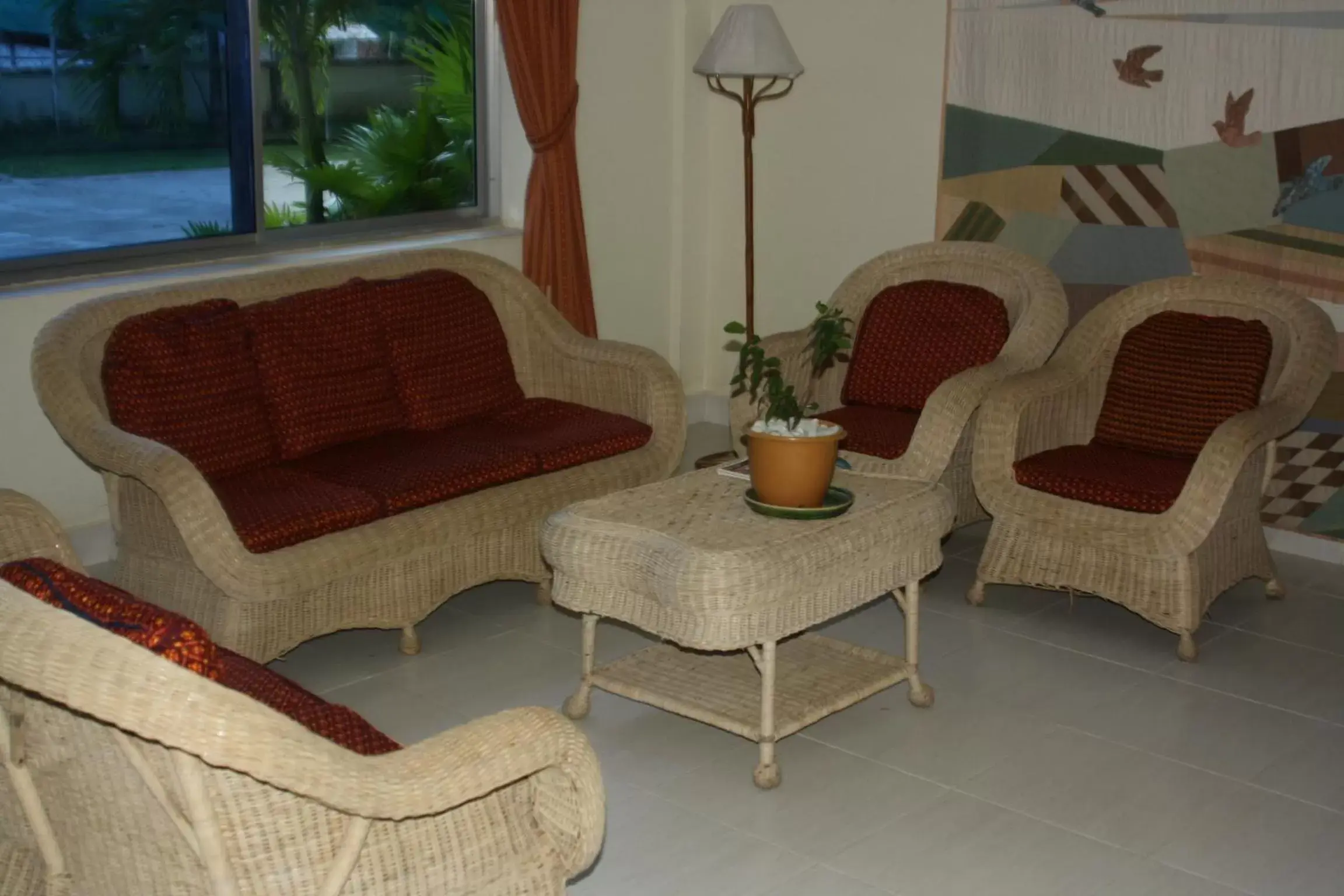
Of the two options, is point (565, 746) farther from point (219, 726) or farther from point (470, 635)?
point (470, 635)

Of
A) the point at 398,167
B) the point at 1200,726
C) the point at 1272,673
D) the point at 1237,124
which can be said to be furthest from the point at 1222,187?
the point at 398,167

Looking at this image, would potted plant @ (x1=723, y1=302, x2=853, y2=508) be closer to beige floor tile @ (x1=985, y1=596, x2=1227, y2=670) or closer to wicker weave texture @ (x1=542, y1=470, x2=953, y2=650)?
wicker weave texture @ (x1=542, y1=470, x2=953, y2=650)

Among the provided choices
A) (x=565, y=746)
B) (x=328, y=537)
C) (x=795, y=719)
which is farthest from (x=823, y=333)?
(x=565, y=746)

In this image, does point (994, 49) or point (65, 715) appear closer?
point (65, 715)

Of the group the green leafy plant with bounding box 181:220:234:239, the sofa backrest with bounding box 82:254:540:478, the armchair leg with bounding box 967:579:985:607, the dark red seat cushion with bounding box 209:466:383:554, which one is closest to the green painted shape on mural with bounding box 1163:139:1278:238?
the armchair leg with bounding box 967:579:985:607

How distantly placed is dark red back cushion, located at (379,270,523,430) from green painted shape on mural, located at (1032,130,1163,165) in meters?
1.92

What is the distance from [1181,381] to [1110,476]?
1.52ft

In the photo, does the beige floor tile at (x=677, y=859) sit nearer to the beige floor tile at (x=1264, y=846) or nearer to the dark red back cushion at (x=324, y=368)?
the beige floor tile at (x=1264, y=846)

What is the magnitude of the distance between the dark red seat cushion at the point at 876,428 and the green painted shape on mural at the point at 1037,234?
2.68 feet

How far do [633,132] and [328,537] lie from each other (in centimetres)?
264

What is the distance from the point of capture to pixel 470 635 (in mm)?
4125

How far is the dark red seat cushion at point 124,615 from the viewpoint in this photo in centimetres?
196

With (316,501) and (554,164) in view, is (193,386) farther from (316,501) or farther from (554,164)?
(554,164)

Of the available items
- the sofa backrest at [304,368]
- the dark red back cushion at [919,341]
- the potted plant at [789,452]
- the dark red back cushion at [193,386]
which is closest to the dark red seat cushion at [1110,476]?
the dark red back cushion at [919,341]
